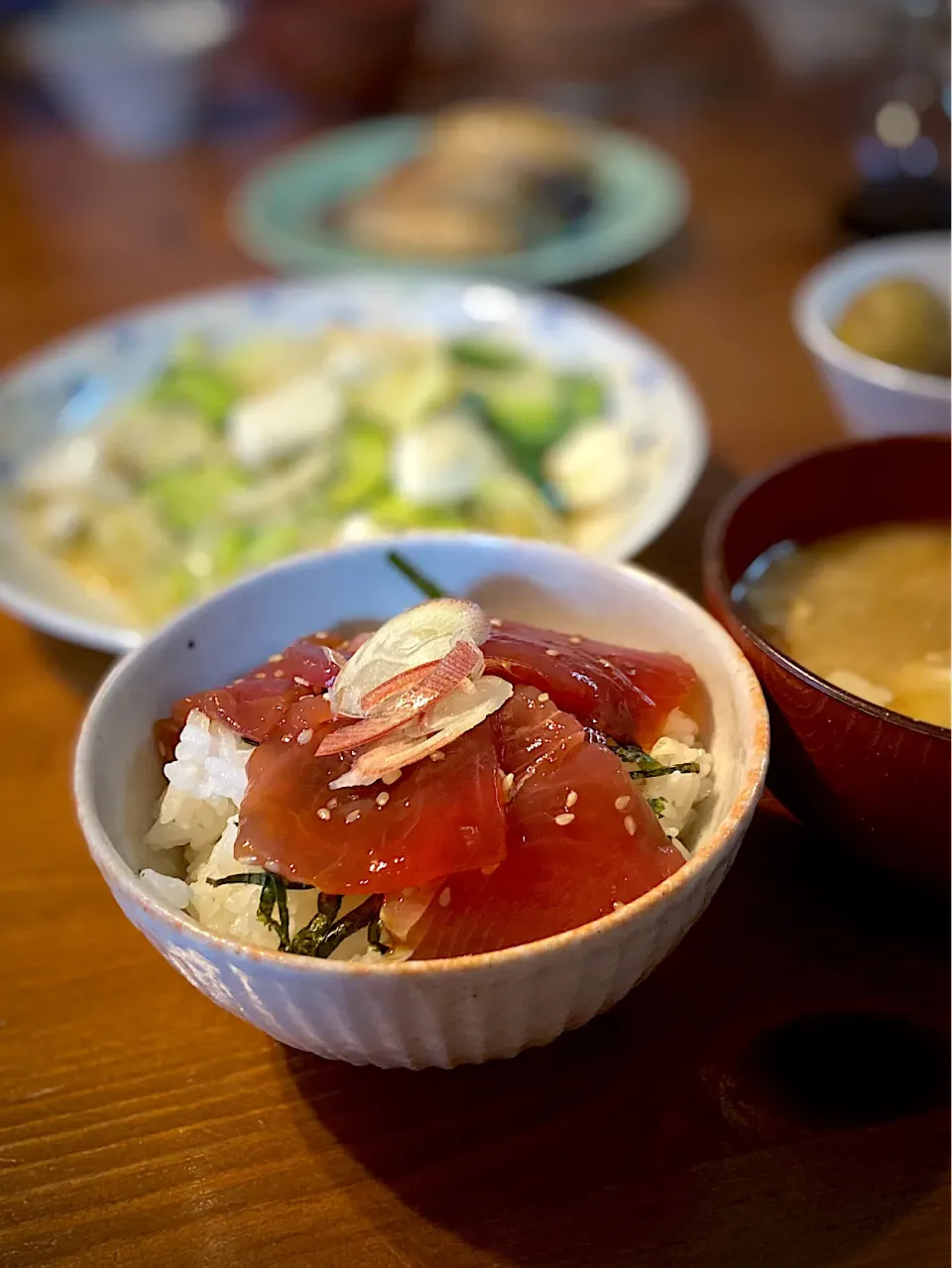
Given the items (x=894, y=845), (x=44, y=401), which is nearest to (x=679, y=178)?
(x=44, y=401)

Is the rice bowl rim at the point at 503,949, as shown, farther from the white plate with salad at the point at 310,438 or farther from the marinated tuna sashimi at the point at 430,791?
the white plate with salad at the point at 310,438

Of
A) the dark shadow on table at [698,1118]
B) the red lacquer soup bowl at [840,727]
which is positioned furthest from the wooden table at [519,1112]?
the red lacquer soup bowl at [840,727]

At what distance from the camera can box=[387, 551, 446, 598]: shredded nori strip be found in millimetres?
1107

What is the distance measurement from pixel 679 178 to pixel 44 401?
5.92 feet

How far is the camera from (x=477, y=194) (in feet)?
8.04

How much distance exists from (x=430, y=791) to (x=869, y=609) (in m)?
0.59

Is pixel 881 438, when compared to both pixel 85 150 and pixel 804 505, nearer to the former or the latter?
pixel 804 505

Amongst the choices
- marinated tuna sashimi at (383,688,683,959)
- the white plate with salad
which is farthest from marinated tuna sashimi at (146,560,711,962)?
the white plate with salad

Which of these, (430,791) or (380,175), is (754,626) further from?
(380,175)

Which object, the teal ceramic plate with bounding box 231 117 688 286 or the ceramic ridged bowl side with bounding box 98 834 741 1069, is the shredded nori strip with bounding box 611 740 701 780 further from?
the teal ceramic plate with bounding box 231 117 688 286

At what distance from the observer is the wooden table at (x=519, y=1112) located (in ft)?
2.68

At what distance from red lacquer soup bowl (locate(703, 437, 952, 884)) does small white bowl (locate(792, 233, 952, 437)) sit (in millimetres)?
125

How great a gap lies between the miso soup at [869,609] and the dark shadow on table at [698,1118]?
8.5 inches

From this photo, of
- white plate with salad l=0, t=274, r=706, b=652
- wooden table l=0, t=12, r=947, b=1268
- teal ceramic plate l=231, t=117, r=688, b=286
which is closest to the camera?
wooden table l=0, t=12, r=947, b=1268
